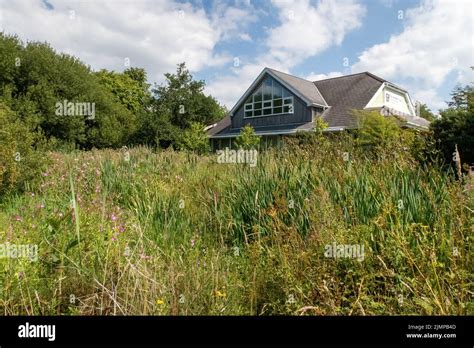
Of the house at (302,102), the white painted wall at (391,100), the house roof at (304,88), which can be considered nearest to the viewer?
the house at (302,102)

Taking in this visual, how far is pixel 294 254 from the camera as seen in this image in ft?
9.09

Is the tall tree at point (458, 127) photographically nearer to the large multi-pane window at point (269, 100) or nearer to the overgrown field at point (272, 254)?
the overgrown field at point (272, 254)

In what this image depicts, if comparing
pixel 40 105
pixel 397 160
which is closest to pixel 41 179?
pixel 397 160

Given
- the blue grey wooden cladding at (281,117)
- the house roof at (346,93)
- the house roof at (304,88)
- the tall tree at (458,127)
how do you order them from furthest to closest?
the blue grey wooden cladding at (281,117)
the house roof at (304,88)
the house roof at (346,93)
the tall tree at (458,127)

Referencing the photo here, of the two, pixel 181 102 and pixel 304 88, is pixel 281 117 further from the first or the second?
pixel 181 102

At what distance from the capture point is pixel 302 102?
20.7 metres

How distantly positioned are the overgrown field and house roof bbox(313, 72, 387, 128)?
1581cm

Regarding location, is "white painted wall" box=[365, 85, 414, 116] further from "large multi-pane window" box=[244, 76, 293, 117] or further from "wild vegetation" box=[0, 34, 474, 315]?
"wild vegetation" box=[0, 34, 474, 315]

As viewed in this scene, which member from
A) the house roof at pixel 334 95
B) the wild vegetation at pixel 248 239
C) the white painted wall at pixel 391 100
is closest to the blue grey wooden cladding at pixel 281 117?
the house roof at pixel 334 95

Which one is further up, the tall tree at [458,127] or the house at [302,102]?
the house at [302,102]

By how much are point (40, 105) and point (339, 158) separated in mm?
22734

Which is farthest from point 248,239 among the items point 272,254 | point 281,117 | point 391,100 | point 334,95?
point 391,100

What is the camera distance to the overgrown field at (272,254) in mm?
2264

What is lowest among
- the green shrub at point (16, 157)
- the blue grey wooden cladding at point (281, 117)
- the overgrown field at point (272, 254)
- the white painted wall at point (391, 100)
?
the overgrown field at point (272, 254)
